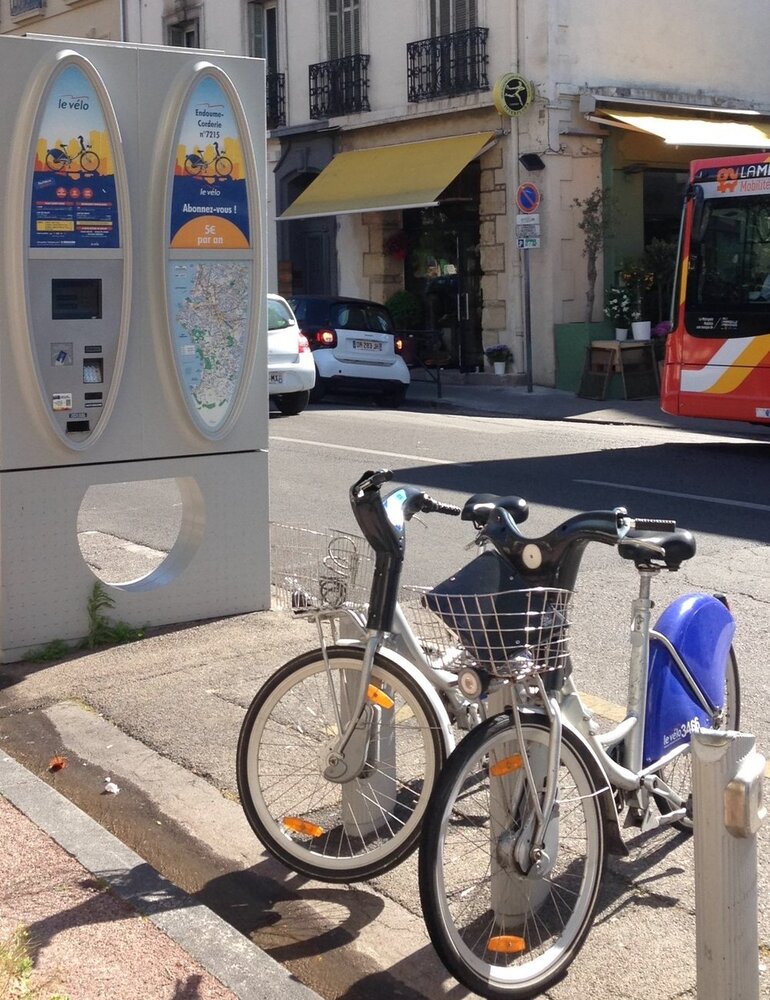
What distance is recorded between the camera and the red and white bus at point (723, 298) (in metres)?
13.9

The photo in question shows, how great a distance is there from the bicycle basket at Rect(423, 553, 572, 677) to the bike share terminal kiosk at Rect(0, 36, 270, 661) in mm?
3240

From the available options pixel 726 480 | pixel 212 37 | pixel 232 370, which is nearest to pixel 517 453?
pixel 726 480

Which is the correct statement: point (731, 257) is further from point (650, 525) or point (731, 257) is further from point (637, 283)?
point (650, 525)

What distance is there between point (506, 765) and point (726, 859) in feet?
2.21

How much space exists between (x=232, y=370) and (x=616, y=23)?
18.0 m

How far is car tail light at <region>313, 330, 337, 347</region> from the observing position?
19.4 meters

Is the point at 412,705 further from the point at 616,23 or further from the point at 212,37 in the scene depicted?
the point at 212,37

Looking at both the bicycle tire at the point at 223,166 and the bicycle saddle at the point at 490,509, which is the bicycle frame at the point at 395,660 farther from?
the bicycle tire at the point at 223,166

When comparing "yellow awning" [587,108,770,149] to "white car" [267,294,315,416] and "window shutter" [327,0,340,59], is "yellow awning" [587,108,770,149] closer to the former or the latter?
"window shutter" [327,0,340,59]

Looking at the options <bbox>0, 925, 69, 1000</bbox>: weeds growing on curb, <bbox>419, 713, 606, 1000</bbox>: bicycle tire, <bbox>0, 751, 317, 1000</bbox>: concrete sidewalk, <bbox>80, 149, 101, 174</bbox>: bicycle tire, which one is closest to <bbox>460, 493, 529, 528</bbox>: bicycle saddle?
<bbox>419, 713, 606, 1000</bbox>: bicycle tire

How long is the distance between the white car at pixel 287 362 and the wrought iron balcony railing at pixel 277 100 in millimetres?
10223

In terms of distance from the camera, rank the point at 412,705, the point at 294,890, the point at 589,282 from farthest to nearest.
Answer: the point at 589,282, the point at 294,890, the point at 412,705

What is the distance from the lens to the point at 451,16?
23531 millimetres

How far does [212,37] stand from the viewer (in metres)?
29.0
